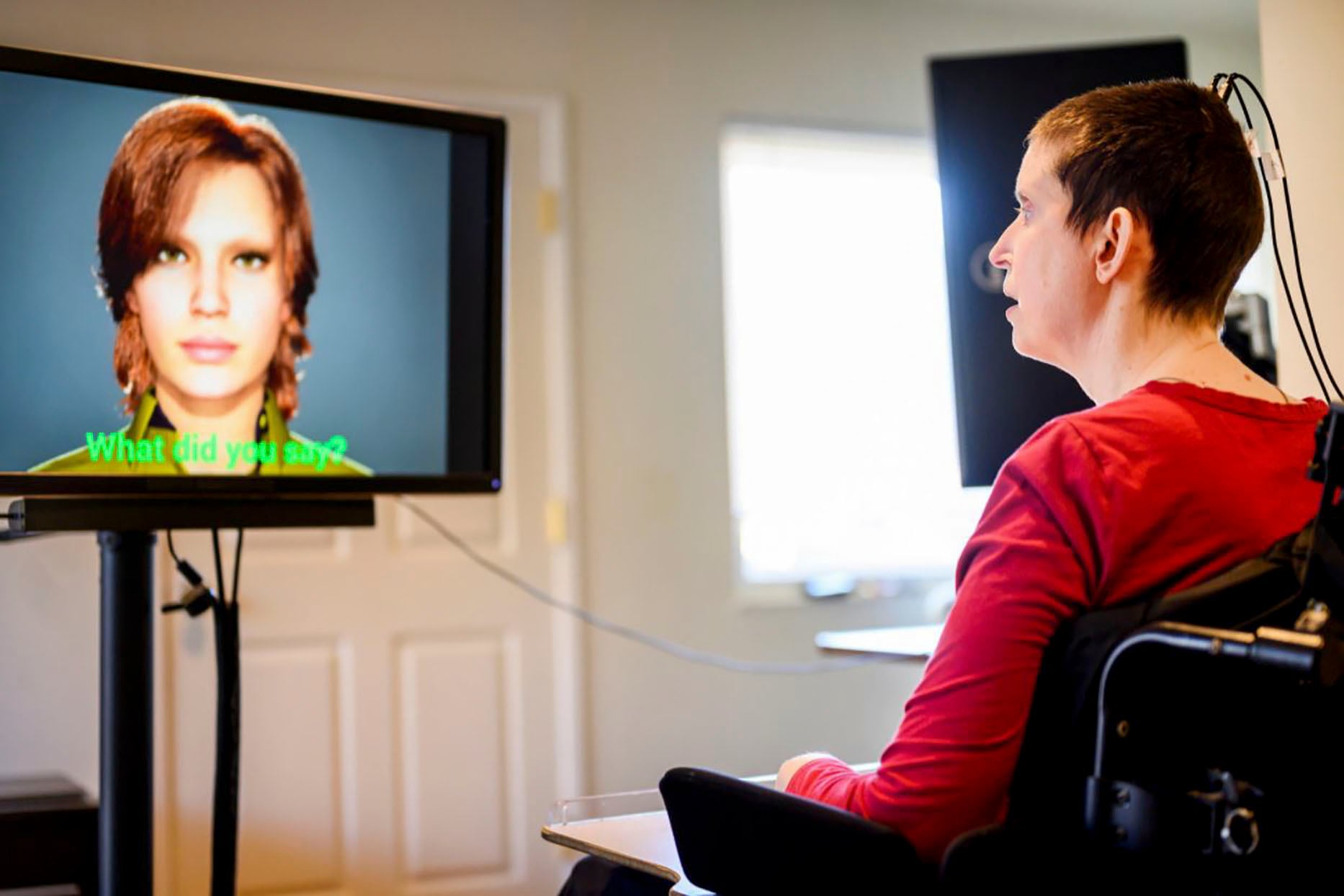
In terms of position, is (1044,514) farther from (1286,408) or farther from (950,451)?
(950,451)

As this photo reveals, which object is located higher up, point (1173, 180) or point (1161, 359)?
point (1173, 180)

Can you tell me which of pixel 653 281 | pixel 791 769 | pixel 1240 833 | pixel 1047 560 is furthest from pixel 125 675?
pixel 653 281

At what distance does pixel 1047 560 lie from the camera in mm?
959

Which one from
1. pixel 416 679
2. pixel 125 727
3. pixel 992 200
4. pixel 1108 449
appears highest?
pixel 992 200

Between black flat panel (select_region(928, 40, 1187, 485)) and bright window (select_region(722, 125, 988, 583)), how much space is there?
4.63 feet

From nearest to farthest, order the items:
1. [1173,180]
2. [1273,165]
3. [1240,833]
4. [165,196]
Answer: [1240,833], [1173,180], [1273,165], [165,196]

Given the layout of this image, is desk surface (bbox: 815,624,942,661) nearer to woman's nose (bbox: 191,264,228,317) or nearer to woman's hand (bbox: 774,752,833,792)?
woman's hand (bbox: 774,752,833,792)

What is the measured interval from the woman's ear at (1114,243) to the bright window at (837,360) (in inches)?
106

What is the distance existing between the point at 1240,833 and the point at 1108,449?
0.30 m

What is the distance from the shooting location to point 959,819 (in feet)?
3.20

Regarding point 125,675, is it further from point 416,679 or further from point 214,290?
point 416,679

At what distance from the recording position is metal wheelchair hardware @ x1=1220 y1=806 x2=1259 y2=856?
2.68ft

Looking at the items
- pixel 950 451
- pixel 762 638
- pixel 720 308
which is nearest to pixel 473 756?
pixel 762 638

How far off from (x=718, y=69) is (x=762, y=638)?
1730mm
